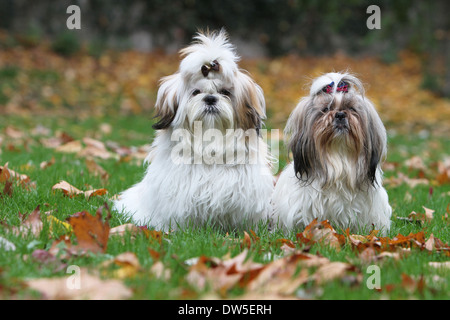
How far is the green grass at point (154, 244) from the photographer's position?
2.52m

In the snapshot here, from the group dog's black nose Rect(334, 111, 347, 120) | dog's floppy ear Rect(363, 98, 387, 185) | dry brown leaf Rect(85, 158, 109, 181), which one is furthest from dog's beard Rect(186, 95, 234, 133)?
dry brown leaf Rect(85, 158, 109, 181)

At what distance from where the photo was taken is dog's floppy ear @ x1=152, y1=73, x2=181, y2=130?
12.2 ft

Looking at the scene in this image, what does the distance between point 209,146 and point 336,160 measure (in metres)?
0.88

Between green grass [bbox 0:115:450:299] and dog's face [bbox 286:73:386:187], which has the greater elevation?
dog's face [bbox 286:73:386:187]

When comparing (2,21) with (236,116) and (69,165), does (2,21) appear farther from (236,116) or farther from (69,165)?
(236,116)

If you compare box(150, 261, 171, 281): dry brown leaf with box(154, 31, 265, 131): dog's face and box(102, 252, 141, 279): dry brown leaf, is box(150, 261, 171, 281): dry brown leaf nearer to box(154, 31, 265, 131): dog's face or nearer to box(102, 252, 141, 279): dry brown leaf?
box(102, 252, 141, 279): dry brown leaf

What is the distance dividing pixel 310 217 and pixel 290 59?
14711 millimetres

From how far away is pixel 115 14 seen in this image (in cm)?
1645

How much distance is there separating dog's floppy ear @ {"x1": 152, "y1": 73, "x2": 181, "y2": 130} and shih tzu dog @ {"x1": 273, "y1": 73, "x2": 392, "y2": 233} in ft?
2.82

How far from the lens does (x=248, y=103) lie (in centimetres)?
371

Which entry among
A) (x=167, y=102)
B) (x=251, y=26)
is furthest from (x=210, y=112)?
(x=251, y=26)

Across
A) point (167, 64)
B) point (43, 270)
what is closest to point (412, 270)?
point (43, 270)

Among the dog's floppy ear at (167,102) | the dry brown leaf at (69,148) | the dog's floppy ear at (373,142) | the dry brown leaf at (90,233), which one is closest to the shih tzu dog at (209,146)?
the dog's floppy ear at (167,102)

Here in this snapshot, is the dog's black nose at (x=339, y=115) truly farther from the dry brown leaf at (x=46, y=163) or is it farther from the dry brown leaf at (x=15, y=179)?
the dry brown leaf at (x=46, y=163)
